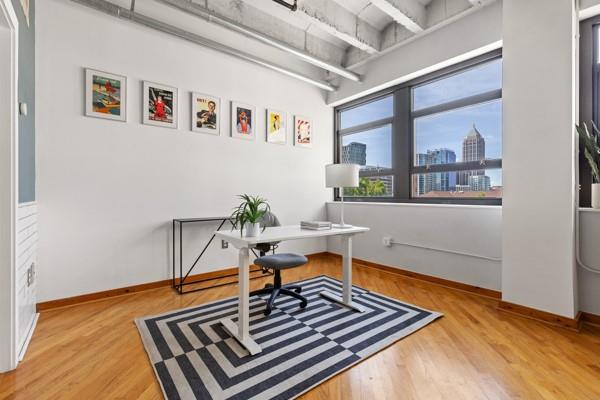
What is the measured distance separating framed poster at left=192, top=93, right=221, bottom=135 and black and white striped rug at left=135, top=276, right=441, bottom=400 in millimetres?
2062

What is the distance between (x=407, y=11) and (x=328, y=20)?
0.89m

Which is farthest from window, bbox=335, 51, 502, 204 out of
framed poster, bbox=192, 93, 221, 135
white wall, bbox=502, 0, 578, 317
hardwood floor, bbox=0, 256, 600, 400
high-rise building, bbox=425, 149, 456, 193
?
framed poster, bbox=192, 93, 221, 135

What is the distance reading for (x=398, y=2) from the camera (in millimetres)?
3072

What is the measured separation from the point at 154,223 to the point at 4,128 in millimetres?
1645

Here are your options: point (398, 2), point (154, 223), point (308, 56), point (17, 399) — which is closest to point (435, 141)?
point (398, 2)

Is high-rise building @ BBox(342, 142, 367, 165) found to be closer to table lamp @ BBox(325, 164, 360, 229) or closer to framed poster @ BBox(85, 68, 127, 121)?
table lamp @ BBox(325, 164, 360, 229)

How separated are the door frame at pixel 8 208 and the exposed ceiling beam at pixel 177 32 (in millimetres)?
1235

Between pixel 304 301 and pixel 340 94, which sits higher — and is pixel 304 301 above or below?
below

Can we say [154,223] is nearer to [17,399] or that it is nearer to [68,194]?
[68,194]

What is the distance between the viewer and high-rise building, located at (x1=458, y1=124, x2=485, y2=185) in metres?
3.25

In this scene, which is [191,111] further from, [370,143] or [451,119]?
[451,119]

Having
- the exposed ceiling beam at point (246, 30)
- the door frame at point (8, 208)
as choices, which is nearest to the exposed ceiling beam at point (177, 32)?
the exposed ceiling beam at point (246, 30)

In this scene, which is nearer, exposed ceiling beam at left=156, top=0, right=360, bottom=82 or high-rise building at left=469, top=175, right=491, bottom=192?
exposed ceiling beam at left=156, top=0, right=360, bottom=82

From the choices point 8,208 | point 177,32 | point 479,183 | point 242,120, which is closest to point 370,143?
point 479,183
